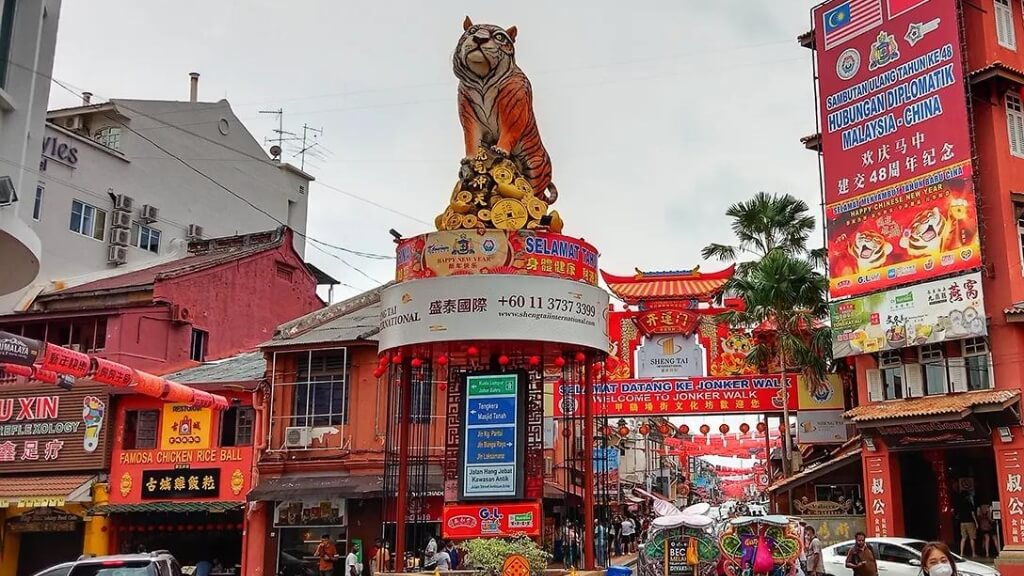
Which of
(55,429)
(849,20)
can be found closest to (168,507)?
(55,429)

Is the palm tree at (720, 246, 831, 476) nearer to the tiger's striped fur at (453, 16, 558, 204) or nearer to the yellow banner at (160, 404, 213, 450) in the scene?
the tiger's striped fur at (453, 16, 558, 204)

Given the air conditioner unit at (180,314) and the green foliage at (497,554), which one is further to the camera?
the air conditioner unit at (180,314)

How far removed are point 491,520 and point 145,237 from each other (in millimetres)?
28055

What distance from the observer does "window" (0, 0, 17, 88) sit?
57.5 ft

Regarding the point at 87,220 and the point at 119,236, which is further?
the point at 119,236

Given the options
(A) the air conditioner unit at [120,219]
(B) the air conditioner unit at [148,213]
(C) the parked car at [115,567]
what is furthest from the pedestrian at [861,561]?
(B) the air conditioner unit at [148,213]

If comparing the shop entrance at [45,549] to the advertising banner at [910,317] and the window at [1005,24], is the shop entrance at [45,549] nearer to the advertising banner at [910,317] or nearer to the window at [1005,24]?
the advertising banner at [910,317]

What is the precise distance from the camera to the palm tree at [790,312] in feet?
112

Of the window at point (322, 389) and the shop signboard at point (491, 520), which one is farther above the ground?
the window at point (322, 389)

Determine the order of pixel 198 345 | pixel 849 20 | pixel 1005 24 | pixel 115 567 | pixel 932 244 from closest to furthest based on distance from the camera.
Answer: pixel 115 567
pixel 932 244
pixel 1005 24
pixel 849 20
pixel 198 345

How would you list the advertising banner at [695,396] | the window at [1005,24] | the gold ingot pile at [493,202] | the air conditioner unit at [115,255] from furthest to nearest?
the air conditioner unit at [115,255]
the advertising banner at [695,396]
the window at [1005,24]
the gold ingot pile at [493,202]

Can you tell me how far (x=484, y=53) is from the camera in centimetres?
2206

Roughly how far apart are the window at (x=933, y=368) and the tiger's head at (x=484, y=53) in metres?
15.9

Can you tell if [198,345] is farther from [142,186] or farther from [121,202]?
[142,186]
